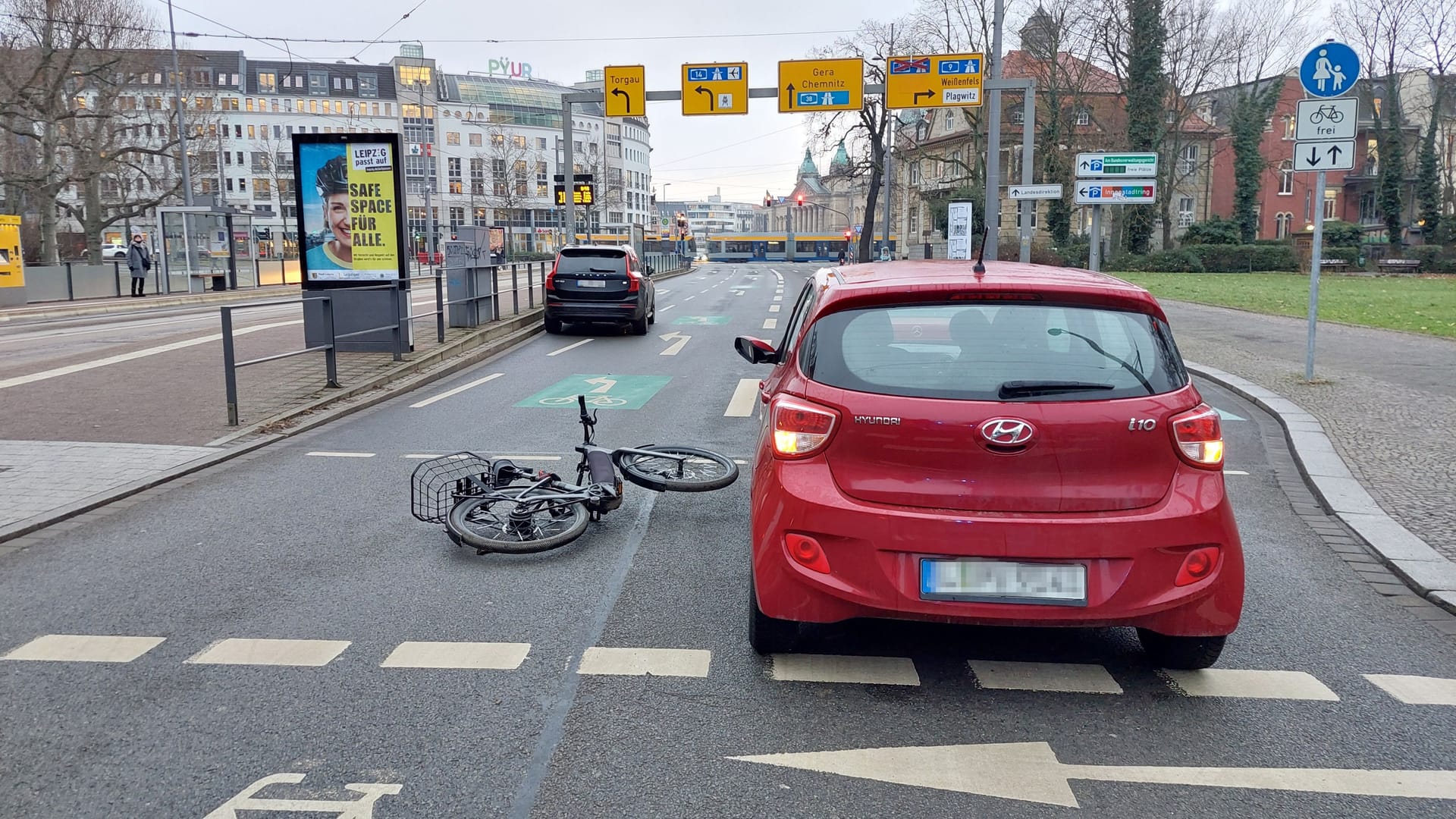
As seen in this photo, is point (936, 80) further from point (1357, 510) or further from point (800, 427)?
point (800, 427)

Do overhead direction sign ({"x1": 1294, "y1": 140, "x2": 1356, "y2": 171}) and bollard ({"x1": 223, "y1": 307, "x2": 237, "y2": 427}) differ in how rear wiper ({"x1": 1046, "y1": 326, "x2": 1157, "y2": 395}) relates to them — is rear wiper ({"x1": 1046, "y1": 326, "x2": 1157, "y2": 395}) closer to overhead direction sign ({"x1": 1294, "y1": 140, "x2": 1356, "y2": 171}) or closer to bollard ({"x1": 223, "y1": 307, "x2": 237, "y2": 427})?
bollard ({"x1": 223, "y1": 307, "x2": 237, "y2": 427})

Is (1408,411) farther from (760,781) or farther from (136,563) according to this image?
(136,563)

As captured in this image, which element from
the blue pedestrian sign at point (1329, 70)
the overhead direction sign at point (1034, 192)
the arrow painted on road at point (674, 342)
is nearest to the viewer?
the blue pedestrian sign at point (1329, 70)

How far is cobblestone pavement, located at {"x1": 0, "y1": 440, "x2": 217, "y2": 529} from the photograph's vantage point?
22.8ft

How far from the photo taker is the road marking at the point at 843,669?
13.4 ft

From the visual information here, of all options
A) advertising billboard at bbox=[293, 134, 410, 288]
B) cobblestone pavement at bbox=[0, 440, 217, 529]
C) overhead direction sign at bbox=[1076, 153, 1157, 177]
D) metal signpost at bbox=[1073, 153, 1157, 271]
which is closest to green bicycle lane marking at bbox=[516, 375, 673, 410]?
advertising billboard at bbox=[293, 134, 410, 288]

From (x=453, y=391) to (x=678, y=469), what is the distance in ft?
20.2

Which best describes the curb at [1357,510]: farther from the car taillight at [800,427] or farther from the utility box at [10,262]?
the utility box at [10,262]

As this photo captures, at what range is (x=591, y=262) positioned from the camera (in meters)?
19.9

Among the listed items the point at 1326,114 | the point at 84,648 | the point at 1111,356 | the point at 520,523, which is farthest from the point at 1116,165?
the point at 84,648

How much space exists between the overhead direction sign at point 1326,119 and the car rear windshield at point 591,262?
38.9 ft

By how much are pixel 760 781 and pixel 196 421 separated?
8.40 metres

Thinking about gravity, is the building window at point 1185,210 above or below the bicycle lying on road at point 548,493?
above

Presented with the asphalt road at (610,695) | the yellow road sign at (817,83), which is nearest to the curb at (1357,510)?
the asphalt road at (610,695)
